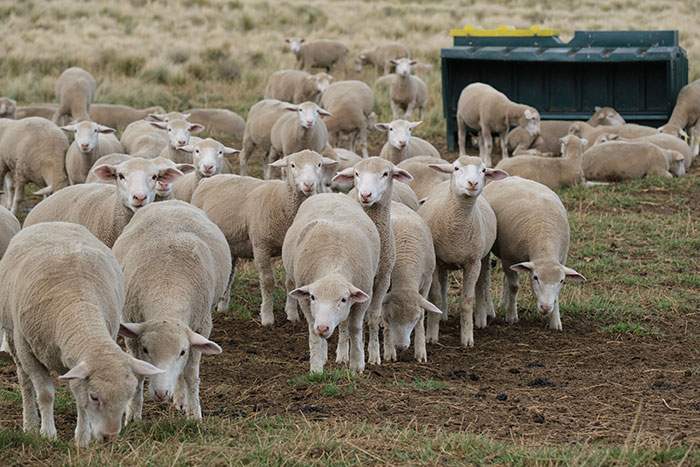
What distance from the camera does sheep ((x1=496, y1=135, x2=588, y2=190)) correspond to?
46.5ft

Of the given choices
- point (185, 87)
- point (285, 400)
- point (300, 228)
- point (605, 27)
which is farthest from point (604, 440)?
point (605, 27)

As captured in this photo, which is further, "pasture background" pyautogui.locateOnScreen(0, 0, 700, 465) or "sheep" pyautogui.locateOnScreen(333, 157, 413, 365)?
"sheep" pyautogui.locateOnScreen(333, 157, 413, 365)

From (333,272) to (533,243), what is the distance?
107 inches

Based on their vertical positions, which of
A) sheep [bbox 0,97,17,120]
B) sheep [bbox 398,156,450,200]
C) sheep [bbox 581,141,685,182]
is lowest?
sheep [bbox 581,141,685,182]

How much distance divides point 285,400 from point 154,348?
1.16m

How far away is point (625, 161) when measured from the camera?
15.2 meters

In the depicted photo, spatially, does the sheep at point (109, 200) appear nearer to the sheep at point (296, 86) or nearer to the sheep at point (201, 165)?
the sheep at point (201, 165)

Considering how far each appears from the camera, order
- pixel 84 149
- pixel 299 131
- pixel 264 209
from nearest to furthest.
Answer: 1. pixel 264 209
2. pixel 84 149
3. pixel 299 131

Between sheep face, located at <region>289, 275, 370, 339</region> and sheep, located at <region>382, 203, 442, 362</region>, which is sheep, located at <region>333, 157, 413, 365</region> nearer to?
sheep, located at <region>382, 203, 442, 362</region>

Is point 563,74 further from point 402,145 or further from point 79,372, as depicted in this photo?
point 79,372

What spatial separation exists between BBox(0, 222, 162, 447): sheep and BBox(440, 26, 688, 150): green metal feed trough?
1303 cm

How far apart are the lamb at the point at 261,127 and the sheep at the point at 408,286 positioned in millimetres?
6836

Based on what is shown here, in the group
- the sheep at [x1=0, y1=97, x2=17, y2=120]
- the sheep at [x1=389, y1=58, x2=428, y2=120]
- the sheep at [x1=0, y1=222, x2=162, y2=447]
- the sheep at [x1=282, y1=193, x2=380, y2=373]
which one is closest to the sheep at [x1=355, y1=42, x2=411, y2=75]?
the sheep at [x1=389, y1=58, x2=428, y2=120]

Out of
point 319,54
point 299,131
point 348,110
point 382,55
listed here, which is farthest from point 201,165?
point 382,55
